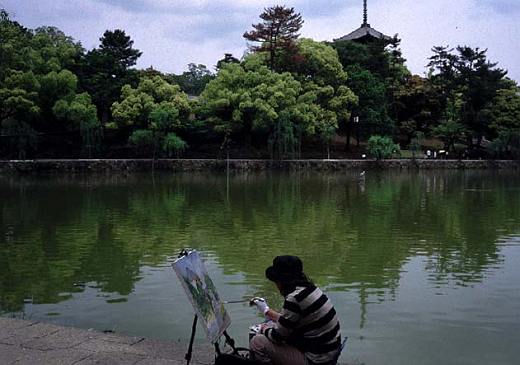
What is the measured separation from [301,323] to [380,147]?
131 feet

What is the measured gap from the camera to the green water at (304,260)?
6.30 metres

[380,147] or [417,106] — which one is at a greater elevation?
[417,106]

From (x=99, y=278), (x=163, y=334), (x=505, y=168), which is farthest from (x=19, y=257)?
(x=505, y=168)

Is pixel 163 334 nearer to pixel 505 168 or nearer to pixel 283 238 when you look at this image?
pixel 283 238

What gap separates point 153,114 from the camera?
38.6 m

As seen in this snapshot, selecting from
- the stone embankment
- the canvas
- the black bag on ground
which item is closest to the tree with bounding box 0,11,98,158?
the stone embankment

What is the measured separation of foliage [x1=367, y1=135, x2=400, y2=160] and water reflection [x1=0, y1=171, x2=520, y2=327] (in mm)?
19463

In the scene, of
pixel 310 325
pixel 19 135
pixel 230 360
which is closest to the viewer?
pixel 310 325

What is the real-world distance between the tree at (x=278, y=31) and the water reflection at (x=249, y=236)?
961 inches

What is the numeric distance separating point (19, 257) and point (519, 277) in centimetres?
846

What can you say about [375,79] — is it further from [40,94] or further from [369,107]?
[40,94]

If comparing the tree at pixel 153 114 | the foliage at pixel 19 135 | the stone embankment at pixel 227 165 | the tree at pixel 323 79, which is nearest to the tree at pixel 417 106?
the stone embankment at pixel 227 165

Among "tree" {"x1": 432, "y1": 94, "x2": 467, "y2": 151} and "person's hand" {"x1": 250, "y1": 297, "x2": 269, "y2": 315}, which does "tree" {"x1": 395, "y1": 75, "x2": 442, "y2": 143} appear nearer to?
"tree" {"x1": 432, "y1": 94, "x2": 467, "y2": 151}

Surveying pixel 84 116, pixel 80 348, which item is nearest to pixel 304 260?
pixel 80 348
